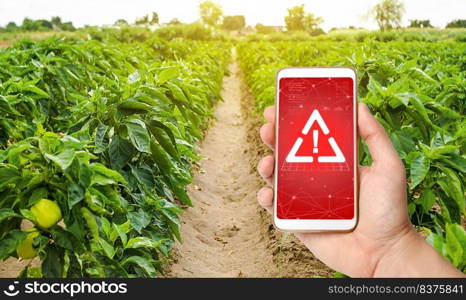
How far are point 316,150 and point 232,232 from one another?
10.4ft

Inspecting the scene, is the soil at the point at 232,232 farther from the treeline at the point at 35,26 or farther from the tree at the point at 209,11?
the tree at the point at 209,11

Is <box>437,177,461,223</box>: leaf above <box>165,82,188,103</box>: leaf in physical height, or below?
below

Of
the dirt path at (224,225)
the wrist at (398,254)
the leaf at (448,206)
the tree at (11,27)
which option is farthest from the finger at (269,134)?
the tree at (11,27)

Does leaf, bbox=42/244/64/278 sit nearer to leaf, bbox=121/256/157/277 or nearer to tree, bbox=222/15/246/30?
leaf, bbox=121/256/157/277

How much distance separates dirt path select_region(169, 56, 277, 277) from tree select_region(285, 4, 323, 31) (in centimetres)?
6104

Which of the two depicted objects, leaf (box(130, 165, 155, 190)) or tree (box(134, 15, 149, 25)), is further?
tree (box(134, 15, 149, 25))

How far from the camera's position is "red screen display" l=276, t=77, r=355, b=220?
6.49ft

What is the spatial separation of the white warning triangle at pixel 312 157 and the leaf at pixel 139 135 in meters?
0.89

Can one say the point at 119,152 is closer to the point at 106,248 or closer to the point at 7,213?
the point at 106,248

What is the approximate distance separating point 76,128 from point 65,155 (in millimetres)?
1023

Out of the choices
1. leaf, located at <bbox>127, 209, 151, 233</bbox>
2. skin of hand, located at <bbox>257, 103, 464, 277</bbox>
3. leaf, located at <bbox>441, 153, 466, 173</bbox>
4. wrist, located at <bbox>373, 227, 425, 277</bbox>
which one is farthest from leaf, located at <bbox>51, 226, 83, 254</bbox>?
leaf, located at <bbox>441, 153, 466, 173</bbox>

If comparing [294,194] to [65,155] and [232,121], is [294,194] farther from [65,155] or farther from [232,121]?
[232,121]

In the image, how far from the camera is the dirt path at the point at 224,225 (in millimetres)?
4273

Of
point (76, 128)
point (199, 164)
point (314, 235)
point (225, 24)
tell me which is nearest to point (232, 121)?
point (199, 164)
